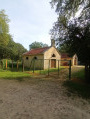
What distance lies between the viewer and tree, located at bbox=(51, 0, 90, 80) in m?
9.38

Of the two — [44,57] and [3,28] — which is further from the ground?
[3,28]

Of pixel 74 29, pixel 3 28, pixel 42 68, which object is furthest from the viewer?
pixel 3 28

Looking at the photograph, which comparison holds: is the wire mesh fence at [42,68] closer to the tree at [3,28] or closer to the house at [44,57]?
the house at [44,57]

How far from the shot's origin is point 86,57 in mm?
9648

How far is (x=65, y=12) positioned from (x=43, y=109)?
10.8 meters

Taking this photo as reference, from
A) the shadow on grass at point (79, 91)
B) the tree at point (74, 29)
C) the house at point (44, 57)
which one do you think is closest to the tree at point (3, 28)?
the house at point (44, 57)

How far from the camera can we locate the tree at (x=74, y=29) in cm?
938

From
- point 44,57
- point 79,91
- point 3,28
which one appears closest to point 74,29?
point 79,91

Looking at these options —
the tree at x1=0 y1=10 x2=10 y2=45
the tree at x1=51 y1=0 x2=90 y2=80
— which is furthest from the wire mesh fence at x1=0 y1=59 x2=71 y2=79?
the tree at x1=0 y1=10 x2=10 y2=45

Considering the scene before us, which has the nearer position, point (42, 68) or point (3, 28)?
point (42, 68)

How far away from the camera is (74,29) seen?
9.70m

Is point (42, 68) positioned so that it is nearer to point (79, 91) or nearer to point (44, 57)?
point (44, 57)

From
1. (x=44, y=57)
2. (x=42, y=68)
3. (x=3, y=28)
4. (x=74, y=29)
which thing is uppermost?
(x=3, y=28)

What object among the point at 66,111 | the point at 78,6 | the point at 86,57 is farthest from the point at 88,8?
the point at 66,111
